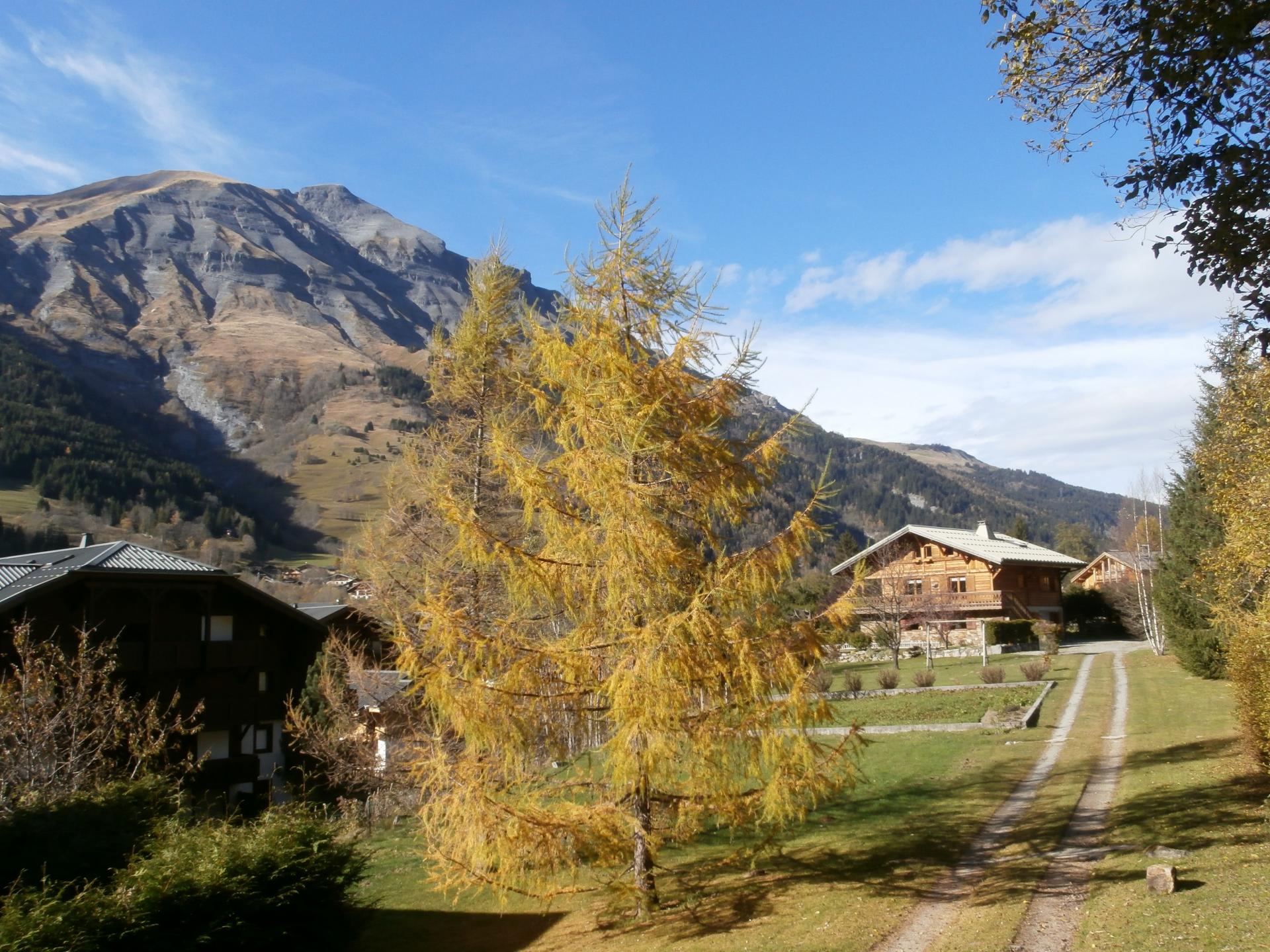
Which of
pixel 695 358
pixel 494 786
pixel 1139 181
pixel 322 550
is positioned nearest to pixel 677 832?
pixel 494 786

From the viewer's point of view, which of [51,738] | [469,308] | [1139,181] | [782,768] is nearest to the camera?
[1139,181]

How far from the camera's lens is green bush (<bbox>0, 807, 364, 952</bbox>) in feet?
25.2

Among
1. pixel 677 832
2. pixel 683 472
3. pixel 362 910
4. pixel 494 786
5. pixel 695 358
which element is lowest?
pixel 362 910

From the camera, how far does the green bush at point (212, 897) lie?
7.69 meters

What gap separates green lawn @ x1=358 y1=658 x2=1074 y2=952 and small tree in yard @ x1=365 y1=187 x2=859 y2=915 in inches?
36.5

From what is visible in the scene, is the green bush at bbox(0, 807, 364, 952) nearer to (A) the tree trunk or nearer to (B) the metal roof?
(A) the tree trunk

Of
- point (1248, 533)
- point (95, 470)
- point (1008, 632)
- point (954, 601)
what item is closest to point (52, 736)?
point (1248, 533)

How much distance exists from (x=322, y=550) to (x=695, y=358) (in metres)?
118

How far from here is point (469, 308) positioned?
18906 millimetres

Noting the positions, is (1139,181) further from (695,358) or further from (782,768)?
(782,768)

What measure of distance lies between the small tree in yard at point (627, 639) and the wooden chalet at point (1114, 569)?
3671 cm

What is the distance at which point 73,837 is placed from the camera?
10.7 m

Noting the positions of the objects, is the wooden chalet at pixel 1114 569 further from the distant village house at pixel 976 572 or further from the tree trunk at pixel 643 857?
the tree trunk at pixel 643 857

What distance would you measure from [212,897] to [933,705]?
74.4ft
